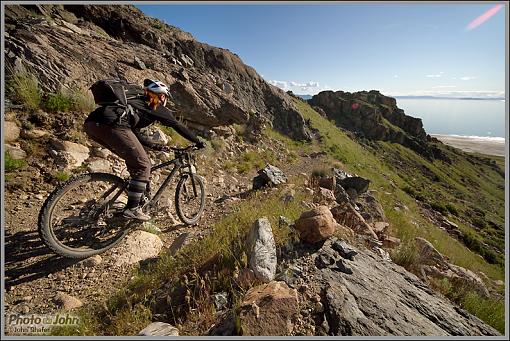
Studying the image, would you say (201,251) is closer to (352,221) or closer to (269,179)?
(352,221)

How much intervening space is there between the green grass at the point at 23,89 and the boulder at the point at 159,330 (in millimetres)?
7886

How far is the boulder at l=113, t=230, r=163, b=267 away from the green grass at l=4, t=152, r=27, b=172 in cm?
349

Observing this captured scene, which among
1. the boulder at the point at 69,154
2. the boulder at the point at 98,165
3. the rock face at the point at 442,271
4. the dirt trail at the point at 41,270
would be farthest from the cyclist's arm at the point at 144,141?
the rock face at the point at 442,271

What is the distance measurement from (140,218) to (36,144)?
4.26m

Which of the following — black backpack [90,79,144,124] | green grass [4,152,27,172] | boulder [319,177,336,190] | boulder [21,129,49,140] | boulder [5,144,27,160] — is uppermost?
black backpack [90,79,144,124]

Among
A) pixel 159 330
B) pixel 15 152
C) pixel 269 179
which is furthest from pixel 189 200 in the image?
pixel 15 152

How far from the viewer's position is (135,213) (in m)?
5.02

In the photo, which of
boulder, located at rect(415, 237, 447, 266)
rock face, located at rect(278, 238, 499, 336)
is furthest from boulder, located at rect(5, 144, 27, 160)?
boulder, located at rect(415, 237, 447, 266)

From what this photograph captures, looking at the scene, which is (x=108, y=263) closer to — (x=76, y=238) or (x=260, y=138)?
(x=76, y=238)

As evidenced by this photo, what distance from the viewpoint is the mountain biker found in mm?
4465

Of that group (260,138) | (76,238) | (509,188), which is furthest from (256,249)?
(260,138)

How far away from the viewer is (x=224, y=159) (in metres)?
13.1

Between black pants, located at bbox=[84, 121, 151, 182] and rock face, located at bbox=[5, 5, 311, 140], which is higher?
rock face, located at bbox=[5, 5, 311, 140]

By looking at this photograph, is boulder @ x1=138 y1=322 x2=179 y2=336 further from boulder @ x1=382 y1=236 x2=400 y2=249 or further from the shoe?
boulder @ x1=382 y1=236 x2=400 y2=249
